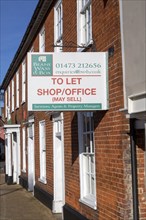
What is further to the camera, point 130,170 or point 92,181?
point 92,181

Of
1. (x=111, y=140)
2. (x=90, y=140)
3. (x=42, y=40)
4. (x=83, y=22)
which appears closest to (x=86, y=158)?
(x=90, y=140)

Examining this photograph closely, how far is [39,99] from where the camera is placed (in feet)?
23.8

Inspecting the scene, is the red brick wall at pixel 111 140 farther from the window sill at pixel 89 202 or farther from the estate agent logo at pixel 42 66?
the estate agent logo at pixel 42 66

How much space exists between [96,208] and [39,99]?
2.46 meters

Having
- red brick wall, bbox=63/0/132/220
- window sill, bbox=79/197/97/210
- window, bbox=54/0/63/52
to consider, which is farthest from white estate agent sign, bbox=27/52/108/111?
window, bbox=54/0/63/52

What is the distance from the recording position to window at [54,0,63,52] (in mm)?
11984

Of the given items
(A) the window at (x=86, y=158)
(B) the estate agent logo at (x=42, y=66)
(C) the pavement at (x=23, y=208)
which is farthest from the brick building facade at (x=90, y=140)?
(B) the estate agent logo at (x=42, y=66)

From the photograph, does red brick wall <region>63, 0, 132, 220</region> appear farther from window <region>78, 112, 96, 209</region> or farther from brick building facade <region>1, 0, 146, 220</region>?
window <region>78, 112, 96, 209</region>

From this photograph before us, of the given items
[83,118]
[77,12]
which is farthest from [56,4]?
[83,118]

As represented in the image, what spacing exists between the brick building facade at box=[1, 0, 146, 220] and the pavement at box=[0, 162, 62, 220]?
334mm

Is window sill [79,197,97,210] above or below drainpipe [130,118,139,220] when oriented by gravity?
below

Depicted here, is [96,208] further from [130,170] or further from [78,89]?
[78,89]

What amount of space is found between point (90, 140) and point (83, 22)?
8.62 ft

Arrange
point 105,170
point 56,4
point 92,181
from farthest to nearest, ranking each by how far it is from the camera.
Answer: point 56,4 → point 92,181 → point 105,170
